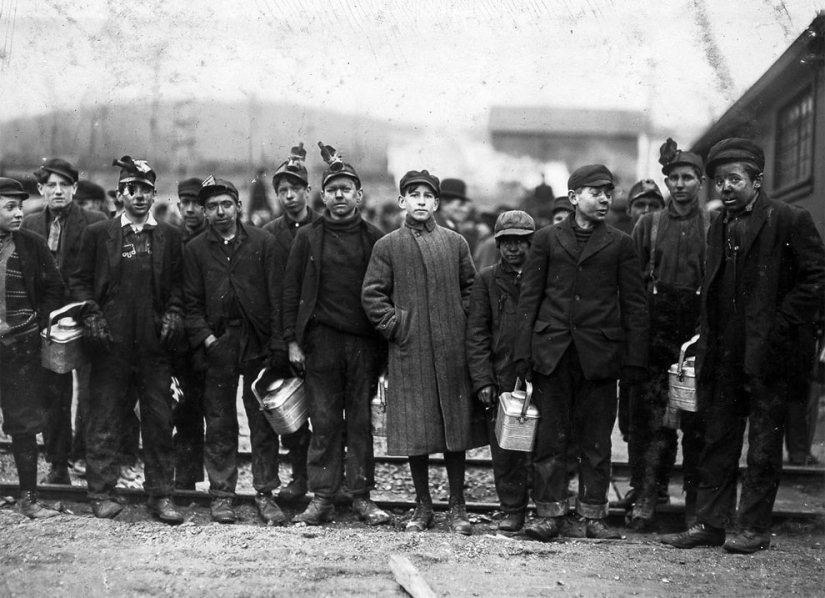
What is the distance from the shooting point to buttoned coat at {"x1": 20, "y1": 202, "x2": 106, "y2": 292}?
6.18 meters

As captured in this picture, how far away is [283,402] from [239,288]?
85 cm

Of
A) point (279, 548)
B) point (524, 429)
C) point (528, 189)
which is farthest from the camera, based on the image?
point (528, 189)

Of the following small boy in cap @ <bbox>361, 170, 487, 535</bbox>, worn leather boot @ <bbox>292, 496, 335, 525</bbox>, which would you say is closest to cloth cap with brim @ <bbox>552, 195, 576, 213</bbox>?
small boy in cap @ <bbox>361, 170, 487, 535</bbox>

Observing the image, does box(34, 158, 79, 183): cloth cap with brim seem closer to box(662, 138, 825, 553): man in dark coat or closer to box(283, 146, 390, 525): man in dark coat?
box(283, 146, 390, 525): man in dark coat

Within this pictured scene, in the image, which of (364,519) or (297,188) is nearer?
(364,519)

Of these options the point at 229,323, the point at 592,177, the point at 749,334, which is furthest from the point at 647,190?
the point at 229,323

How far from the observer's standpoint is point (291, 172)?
19.8 ft

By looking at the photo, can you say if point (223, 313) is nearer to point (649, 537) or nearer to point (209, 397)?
point (209, 397)

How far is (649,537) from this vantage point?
5355 millimetres

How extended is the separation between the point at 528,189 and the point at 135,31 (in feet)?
49.2

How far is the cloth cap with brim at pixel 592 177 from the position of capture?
196 inches

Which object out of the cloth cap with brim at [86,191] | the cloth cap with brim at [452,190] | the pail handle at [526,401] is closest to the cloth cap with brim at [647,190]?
the pail handle at [526,401]

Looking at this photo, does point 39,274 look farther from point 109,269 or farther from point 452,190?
point 452,190

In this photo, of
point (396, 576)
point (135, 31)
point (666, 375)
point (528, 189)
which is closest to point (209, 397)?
point (396, 576)
